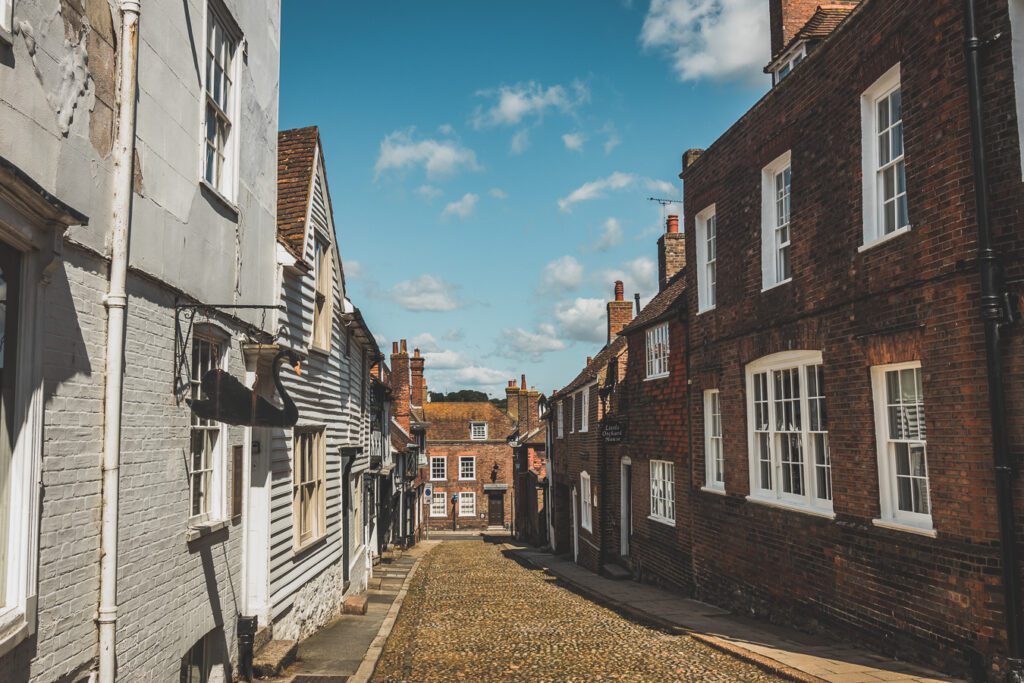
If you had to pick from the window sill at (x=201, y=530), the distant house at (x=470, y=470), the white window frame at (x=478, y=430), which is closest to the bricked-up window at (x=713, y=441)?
the window sill at (x=201, y=530)

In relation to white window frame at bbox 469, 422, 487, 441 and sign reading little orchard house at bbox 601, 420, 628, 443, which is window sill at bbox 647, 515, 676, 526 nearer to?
sign reading little orchard house at bbox 601, 420, 628, 443

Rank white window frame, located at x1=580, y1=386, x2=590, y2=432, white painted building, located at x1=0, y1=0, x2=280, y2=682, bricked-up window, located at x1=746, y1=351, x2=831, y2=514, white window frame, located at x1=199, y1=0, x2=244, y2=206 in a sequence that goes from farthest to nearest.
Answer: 1. white window frame, located at x1=580, y1=386, x2=590, y2=432
2. bricked-up window, located at x1=746, y1=351, x2=831, y2=514
3. white window frame, located at x1=199, y1=0, x2=244, y2=206
4. white painted building, located at x1=0, y1=0, x2=280, y2=682

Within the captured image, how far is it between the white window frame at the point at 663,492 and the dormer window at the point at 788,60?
26.5 feet

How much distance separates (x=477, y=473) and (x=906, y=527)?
182 ft

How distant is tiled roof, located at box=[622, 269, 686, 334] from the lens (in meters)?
19.2

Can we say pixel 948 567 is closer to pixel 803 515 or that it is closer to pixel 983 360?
pixel 983 360

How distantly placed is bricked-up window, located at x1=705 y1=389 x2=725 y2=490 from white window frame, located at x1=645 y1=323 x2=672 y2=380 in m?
2.19

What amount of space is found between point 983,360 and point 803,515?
418cm

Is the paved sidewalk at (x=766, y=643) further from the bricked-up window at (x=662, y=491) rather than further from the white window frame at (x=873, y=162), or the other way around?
the white window frame at (x=873, y=162)

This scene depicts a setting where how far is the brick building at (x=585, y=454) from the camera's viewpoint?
78.3ft

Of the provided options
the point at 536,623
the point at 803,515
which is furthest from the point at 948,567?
the point at 536,623

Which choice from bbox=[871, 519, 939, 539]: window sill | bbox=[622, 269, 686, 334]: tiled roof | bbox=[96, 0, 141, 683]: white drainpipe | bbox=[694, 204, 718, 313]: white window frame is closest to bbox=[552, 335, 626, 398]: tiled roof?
bbox=[622, 269, 686, 334]: tiled roof

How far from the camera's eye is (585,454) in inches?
1039

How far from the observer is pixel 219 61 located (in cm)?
899
